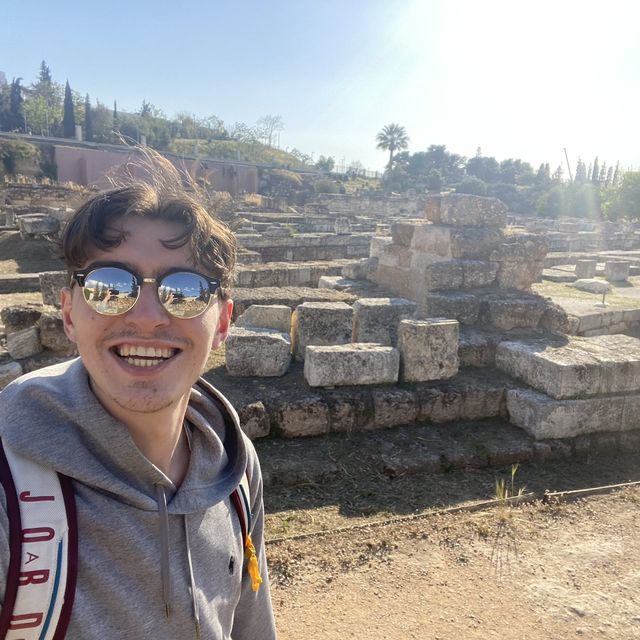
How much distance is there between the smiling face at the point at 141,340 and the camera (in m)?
1.41

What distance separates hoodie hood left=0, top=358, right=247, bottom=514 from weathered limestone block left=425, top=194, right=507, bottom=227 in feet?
24.3

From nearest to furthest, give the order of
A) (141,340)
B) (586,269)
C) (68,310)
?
(141,340)
(68,310)
(586,269)

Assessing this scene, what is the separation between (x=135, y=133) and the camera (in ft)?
211

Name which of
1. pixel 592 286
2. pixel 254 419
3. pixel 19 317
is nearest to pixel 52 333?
pixel 19 317

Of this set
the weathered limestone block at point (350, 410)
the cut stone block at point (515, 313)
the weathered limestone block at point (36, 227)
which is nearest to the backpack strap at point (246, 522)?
the weathered limestone block at point (350, 410)

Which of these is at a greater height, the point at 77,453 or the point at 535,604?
the point at 77,453

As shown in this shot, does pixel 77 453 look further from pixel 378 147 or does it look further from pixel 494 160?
pixel 494 160

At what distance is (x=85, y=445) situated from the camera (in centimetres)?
134

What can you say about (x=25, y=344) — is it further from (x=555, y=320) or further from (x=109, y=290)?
(x=555, y=320)

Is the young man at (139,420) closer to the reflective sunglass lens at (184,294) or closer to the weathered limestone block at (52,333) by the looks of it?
the reflective sunglass lens at (184,294)

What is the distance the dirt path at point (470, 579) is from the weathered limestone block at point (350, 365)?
173 centimetres

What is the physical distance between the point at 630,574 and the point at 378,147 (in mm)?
78891

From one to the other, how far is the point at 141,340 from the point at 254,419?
12.0ft

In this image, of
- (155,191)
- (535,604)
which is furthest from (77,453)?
(535,604)
